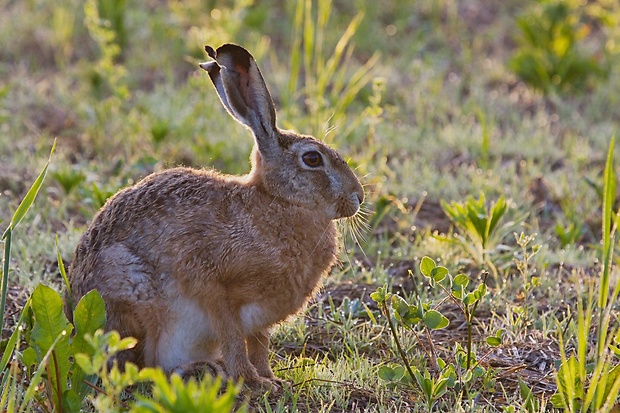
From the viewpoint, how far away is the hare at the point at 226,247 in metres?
3.39

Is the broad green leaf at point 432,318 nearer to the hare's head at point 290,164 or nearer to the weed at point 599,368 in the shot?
the weed at point 599,368

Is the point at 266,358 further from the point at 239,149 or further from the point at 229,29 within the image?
the point at 229,29

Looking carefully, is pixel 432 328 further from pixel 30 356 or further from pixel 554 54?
pixel 554 54

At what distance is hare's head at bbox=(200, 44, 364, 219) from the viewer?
11.7ft

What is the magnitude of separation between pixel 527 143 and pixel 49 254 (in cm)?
381

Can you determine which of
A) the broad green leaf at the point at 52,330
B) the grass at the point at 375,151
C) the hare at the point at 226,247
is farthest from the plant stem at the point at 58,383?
the grass at the point at 375,151

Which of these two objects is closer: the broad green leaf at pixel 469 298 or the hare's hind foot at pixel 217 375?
the broad green leaf at pixel 469 298

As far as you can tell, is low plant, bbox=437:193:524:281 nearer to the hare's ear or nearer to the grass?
the grass

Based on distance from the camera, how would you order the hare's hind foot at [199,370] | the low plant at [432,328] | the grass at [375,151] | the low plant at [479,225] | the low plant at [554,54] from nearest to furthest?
1. the low plant at [432,328]
2. the hare's hind foot at [199,370]
3. the grass at [375,151]
4. the low plant at [479,225]
5. the low plant at [554,54]

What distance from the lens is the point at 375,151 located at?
20.9 feet

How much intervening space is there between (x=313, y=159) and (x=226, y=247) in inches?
20.4

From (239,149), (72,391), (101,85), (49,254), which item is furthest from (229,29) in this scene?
(72,391)

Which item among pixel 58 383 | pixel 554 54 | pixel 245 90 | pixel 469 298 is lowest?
pixel 554 54

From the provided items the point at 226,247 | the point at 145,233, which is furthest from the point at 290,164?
the point at 145,233
